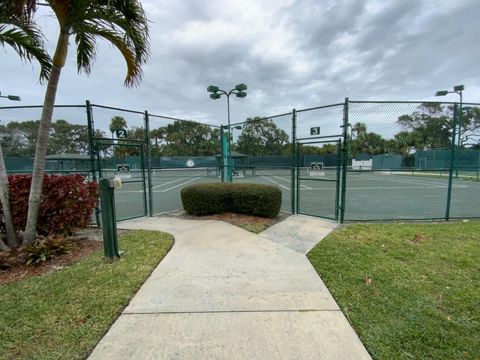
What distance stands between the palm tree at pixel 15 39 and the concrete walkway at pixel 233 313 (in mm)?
2661

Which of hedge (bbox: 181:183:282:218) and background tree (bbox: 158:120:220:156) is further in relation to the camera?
background tree (bbox: 158:120:220:156)

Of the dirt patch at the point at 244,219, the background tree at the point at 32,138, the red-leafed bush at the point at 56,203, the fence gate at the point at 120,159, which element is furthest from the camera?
the background tree at the point at 32,138

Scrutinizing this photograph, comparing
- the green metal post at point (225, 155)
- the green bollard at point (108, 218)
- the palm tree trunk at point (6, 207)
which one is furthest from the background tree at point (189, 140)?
the palm tree trunk at point (6, 207)

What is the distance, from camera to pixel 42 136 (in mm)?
3809

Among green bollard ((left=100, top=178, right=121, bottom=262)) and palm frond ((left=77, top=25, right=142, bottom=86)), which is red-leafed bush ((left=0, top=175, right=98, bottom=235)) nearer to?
green bollard ((left=100, top=178, right=121, bottom=262))

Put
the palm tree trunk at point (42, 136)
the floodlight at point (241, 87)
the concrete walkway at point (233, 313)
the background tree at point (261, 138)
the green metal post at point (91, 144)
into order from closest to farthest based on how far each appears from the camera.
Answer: the concrete walkway at point (233, 313) < the palm tree trunk at point (42, 136) < the green metal post at point (91, 144) < the background tree at point (261, 138) < the floodlight at point (241, 87)

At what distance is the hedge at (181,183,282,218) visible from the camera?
6098mm

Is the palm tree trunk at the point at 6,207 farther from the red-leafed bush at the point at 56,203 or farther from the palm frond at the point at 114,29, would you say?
the palm frond at the point at 114,29

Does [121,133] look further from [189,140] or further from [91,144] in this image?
[189,140]

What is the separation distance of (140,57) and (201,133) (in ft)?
14.1

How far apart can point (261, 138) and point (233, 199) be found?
7.60 feet

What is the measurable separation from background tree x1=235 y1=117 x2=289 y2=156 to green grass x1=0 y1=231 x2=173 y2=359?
4.59 meters

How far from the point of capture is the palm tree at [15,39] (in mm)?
3571

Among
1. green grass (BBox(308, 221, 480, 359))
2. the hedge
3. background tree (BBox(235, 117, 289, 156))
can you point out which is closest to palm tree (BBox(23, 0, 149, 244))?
the hedge
